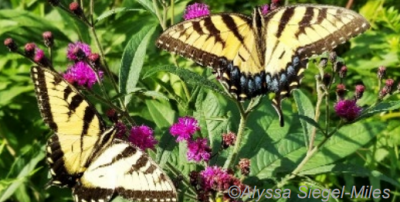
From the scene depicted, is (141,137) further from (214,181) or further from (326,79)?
(326,79)

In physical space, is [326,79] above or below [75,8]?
below

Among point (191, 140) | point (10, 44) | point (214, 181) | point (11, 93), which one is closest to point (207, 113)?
point (191, 140)

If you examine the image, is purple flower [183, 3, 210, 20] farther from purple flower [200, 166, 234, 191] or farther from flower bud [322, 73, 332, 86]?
purple flower [200, 166, 234, 191]

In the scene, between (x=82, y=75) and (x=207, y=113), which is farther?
(x=207, y=113)

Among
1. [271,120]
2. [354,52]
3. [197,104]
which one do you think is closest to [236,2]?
[354,52]

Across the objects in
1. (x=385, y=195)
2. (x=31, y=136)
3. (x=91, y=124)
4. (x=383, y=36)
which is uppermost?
(x=383, y=36)

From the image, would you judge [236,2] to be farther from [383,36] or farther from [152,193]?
[152,193]

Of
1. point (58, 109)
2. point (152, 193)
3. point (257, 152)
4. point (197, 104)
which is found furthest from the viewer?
point (257, 152)

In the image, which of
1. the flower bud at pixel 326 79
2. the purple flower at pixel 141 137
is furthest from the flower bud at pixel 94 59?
the flower bud at pixel 326 79
